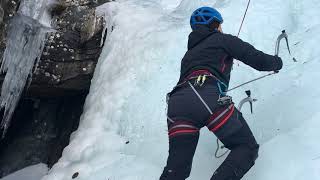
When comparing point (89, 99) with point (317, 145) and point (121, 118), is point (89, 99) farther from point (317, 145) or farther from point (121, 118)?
point (317, 145)

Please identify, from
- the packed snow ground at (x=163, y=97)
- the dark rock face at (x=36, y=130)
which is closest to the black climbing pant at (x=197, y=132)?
the packed snow ground at (x=163, y=97)

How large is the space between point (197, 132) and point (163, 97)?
2.18 metres

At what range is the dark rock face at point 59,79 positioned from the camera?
796 centimetres

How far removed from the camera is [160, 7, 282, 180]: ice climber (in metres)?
3.73

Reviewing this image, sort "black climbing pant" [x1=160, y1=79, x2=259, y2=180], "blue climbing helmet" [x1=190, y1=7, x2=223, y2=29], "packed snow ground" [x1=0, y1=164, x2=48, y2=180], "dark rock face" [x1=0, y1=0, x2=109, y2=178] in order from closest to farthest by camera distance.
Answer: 1. "black climbing pant" [x1=160, y1=79, x2=259, y2=180]
2. "blue climbing helmet" [x1=190, y1=7, x2=223, y2=29]
3. "dark rock face" [x1=0, y1=0, x2=109, y2=178]
4. "packed snow ground" [x1=0, y1=164, x2=48, y2=180]

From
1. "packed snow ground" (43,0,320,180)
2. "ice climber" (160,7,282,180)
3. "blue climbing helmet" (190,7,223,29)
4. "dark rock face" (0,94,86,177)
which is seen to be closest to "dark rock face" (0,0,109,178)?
"dark rock face" (0,94,86,177)

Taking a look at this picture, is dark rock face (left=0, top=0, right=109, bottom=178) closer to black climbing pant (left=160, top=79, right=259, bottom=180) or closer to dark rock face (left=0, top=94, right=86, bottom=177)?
dark rock face (left=0, top=94, right=86, bottom=177)

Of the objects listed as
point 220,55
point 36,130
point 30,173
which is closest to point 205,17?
point 220,55

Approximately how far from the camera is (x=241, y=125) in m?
3.78

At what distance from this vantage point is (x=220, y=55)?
402 cm

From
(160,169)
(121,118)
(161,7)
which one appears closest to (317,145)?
(160,169)

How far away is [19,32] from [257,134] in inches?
181

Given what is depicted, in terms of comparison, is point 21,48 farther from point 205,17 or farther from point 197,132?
point 197,132

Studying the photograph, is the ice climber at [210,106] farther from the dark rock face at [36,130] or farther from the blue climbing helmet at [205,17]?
the dark rock face at [36,130]
